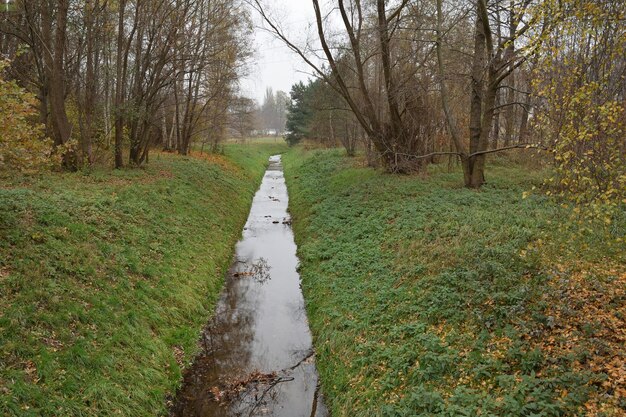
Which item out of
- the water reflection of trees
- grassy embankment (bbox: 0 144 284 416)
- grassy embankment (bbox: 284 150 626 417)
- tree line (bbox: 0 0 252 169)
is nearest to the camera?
grassy embankment (bbox: 284 150 626 417)

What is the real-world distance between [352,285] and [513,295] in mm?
4474

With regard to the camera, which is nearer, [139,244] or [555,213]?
[555,213]

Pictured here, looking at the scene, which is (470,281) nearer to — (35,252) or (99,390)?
(99,390)

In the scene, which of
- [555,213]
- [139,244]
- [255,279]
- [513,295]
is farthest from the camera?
[255,279]

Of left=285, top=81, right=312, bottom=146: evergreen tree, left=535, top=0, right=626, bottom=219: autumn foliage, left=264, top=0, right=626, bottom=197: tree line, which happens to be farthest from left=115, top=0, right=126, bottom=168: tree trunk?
left=285, top=81, right=312, bottom=146: evergreen tree

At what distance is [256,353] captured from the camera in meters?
9.82

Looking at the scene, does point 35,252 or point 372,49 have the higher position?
point 372,49

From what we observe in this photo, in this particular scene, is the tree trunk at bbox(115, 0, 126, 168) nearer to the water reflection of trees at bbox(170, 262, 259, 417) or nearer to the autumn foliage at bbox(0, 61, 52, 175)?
the water reflection of trees at bbox(170, 262, 259, 417)

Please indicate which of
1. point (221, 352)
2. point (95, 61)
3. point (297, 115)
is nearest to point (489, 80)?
point (221, 352)

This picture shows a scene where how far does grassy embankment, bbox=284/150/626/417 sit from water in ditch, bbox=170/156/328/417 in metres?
0.55

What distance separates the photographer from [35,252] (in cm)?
880

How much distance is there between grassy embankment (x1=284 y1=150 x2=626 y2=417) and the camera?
5.79m

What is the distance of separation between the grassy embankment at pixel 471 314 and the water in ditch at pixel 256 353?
551 millimetres

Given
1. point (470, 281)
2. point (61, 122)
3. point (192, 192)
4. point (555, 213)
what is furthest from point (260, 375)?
point (61, 122)
